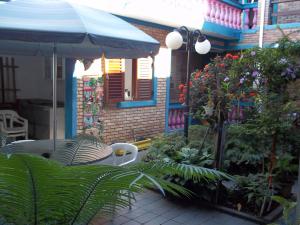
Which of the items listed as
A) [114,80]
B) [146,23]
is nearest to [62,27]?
[114,80]

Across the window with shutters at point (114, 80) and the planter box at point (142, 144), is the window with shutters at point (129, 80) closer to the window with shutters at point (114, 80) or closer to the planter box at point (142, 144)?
the window with shutters at point (114, 80)

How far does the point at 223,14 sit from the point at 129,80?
3293 mm

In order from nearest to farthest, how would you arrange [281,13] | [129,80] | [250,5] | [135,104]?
[135,104] < [129,80] < [281,13] < [250,5]

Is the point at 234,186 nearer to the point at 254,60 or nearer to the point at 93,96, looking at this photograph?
the point at 254,60

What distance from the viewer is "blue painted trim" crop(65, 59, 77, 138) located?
6.34 metres

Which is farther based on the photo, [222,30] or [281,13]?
[281,13]

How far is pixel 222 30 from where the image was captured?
30.2ft

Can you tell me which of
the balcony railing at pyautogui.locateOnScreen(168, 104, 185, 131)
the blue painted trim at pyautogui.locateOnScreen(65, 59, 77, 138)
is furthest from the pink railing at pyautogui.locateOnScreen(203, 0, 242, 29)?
the blue painted trim at pyautogui.locateOnScreen(65, 59, 77, 138)

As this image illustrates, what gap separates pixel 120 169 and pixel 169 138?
4.50 metres

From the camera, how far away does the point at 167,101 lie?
8641mm

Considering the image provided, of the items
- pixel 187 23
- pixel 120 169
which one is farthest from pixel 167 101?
pixel 120 169

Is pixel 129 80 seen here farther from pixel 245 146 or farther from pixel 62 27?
pixel 62 27

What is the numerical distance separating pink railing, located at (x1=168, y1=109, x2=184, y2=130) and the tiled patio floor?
4.70 metres

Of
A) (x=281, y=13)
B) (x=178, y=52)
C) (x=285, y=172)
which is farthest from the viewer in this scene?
(x=178, y=52)
